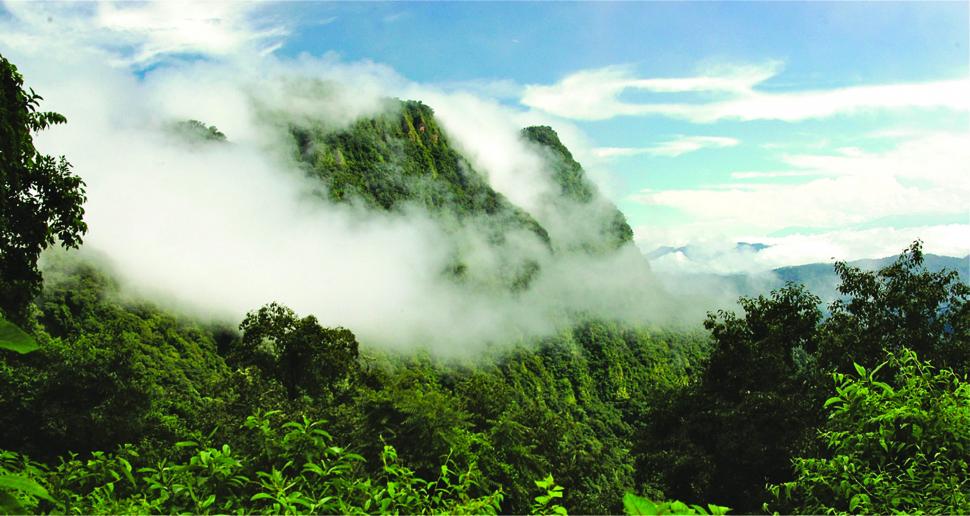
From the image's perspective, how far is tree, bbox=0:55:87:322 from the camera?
9328 millimetres

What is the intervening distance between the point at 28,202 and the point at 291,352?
19.0 m

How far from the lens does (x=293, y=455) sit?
3793 millimetres

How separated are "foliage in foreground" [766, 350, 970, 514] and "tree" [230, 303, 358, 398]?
25772mm

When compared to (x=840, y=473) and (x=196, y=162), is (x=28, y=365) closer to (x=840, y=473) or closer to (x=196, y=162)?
(x=840, y=473)

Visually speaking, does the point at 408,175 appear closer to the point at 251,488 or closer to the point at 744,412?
the point at 744,412

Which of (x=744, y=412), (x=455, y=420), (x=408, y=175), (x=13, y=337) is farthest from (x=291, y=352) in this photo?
(x=408, y=175)

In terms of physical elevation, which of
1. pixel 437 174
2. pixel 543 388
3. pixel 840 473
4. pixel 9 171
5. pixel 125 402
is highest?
pixel 437 174

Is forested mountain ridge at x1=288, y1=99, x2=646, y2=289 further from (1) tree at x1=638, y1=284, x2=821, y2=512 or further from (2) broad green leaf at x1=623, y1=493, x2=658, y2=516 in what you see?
(2) broad green leaf at x1=623, y1=493, x2=658, y2=516

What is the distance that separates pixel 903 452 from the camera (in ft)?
15.4

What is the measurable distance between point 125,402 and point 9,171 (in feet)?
44.8

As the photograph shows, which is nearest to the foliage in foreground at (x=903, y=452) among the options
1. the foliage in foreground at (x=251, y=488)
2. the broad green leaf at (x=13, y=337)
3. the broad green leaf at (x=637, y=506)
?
the broad green leaf at (x=637, y=506)

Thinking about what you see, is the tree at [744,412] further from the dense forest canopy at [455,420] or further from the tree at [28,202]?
the tree at [28,202]

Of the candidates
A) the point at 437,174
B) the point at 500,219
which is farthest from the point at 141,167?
the point at 500,219

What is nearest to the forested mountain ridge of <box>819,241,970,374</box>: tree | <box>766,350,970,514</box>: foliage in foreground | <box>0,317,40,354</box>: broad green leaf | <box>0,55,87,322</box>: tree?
<box>819,241,970,374</box>: tree
